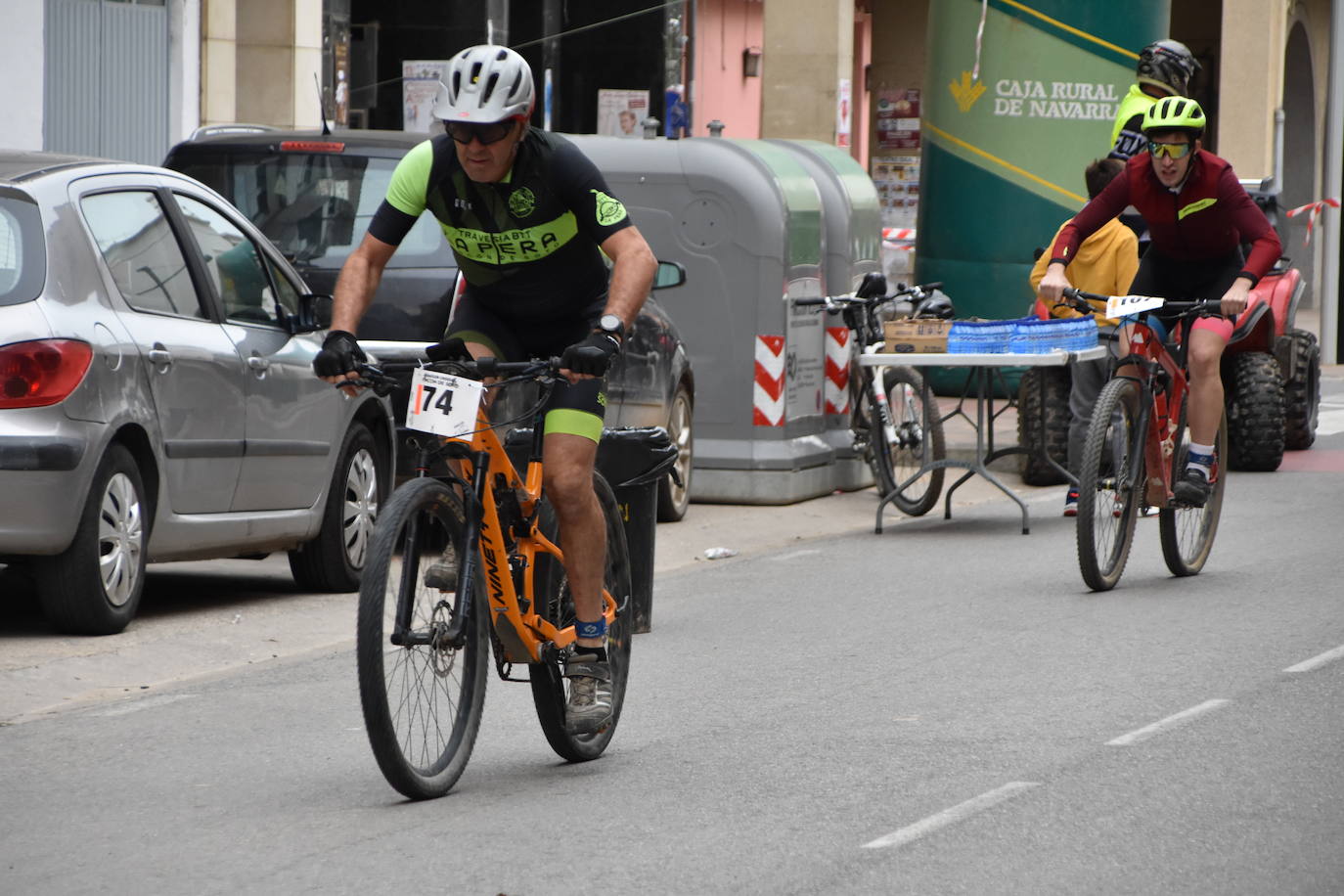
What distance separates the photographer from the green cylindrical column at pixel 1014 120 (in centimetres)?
1925

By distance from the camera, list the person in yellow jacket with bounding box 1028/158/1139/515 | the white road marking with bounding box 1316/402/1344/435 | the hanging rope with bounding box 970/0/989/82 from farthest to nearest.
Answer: the hanging rope with bounding box 970/0/989/82 < the white road marking with bounding box 1316/402/1344/435 < the person in yellow jacket with bounding box 1028/158/1139/515

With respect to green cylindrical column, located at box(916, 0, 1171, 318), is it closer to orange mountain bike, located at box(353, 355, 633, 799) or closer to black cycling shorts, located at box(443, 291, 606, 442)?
black cycling shorts, located at box(443, 291, 606, 442)

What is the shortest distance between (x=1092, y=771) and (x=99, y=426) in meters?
3.69

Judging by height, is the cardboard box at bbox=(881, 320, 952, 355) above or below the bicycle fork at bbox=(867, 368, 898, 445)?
above

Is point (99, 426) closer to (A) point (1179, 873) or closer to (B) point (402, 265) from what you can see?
Answer: (B) point (402, 265)

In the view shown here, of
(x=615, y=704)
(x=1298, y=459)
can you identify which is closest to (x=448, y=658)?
(x=615, y=704)

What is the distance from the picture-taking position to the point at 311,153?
11008 millimetres

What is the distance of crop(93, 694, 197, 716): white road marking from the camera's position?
281 inches

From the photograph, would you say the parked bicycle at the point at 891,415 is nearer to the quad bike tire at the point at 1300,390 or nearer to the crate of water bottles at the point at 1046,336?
the crate of water bottles at the point at 1046,336

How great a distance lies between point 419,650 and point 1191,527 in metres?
5.36

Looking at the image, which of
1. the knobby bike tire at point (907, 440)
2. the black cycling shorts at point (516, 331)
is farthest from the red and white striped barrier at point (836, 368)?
the black cycling shorts at point (516, 331)

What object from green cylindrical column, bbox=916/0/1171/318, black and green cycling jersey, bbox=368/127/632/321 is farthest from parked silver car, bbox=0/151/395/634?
green cylindrical column, bbox=916/0/1171/318

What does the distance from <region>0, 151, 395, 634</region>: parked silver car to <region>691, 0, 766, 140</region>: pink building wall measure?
23085 mm

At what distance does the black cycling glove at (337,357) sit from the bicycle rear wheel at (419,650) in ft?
1.04
